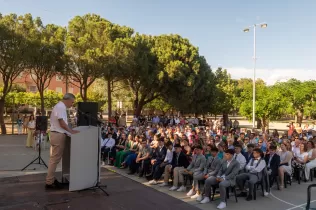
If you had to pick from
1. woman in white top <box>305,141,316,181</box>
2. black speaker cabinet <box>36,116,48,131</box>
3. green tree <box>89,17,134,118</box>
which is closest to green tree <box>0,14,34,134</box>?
green tree <box>89,17,134,118</box>

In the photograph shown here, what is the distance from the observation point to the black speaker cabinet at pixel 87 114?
5.64 meters

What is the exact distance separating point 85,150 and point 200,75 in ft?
74.9

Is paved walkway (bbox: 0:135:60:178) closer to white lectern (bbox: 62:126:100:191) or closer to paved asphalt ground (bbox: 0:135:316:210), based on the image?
paved asphalt ground (bbox: 0:135:316:210)

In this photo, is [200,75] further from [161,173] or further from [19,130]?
[161,173]

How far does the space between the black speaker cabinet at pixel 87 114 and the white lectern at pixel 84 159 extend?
0.35 meters

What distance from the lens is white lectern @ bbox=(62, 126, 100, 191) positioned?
4.91 m

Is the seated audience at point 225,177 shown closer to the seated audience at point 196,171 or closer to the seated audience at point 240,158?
the seated audience at point 196,171

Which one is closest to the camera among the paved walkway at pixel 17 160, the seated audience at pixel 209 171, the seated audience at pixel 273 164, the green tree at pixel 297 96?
the seated audience at pixel 209 171

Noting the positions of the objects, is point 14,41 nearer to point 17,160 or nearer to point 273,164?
point 17,160

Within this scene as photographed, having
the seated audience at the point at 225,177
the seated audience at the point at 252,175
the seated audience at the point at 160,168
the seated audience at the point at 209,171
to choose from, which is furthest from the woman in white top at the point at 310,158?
the seated audience at the point at 160,168

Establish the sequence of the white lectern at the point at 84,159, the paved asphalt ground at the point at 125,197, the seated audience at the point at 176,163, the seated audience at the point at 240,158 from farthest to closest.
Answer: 1. the seated audience at the point at 176,163
2. the seated audience at the point at 240,158
3. the white lectern at the point at 84,159
4. the paved asphalt ground at the point at 125,197

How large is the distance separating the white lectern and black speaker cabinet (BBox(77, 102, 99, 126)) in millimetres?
352

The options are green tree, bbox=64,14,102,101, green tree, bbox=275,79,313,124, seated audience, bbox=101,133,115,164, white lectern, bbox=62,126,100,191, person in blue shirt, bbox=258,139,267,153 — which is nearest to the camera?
white lectern, bbox=62,126,100,191

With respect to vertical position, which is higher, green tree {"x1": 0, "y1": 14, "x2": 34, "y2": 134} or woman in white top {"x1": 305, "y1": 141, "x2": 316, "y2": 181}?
green tree {"x1": 0, "y1": 14, "x2": 34, "y2": 134}
